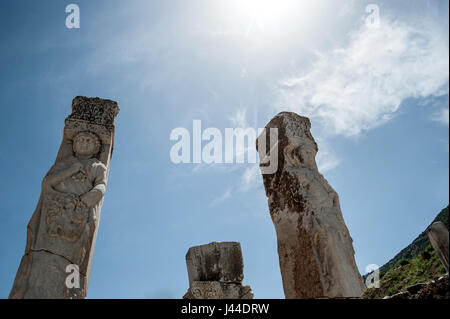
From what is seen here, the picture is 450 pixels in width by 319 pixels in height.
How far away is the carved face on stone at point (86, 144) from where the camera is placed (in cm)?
611

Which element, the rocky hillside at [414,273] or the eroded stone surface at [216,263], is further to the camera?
the rocky hillside at [414,273]

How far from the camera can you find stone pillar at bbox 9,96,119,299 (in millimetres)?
4484

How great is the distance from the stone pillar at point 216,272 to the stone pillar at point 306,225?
1.49m

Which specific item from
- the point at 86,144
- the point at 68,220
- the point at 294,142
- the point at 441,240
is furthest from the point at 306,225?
the point at 86,144

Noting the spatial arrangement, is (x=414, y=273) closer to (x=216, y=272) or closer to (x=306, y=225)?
(x=216, y=272)

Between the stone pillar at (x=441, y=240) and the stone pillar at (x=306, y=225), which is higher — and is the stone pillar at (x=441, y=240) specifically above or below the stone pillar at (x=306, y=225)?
below

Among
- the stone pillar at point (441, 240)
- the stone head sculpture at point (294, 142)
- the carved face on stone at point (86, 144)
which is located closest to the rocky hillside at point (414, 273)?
the stone head sculpture at point (294, 142)

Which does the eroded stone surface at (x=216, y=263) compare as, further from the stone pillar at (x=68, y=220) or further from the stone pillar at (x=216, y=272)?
the stone pillar at (x=68, y=220)

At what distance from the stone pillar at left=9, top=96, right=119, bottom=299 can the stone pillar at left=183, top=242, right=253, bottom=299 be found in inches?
107

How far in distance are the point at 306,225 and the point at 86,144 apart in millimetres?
3915

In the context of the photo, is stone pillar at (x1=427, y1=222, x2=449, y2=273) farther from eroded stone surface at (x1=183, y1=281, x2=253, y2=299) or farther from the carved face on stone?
the carved face on stone

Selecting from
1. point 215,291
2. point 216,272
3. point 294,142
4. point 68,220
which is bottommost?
point 215,291

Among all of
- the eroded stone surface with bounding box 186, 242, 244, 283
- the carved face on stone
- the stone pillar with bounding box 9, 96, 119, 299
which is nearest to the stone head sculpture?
the eroded stone surface with bounding box 186, 242, 244, 283

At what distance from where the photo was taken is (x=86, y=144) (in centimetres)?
618
